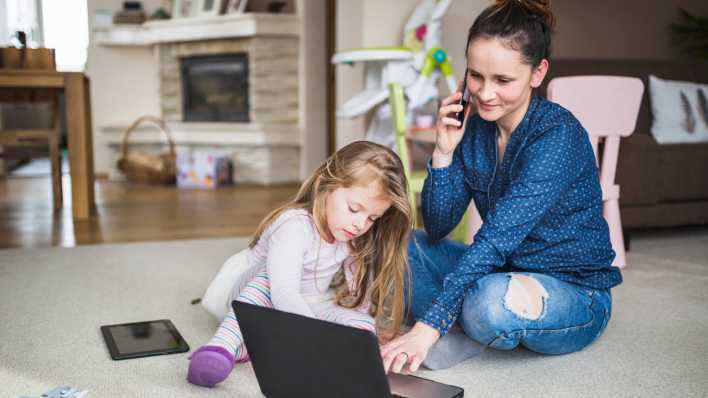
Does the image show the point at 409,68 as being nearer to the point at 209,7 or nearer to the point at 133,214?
the point at 133,214

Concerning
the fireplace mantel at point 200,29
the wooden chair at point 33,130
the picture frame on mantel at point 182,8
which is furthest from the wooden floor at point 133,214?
the picture frame on mantel at point 182,8

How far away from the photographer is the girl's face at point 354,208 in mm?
1333

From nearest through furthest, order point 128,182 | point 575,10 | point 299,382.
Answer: point 299,382 → point 575,10 → point 128,182

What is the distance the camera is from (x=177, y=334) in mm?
1562

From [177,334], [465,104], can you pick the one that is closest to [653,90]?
[465,104]

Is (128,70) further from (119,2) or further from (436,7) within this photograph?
(436,7)

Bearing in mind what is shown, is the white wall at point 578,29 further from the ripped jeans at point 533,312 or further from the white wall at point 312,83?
the ripped jeans at point 533,312

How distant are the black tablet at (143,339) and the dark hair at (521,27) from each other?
2.95 feet

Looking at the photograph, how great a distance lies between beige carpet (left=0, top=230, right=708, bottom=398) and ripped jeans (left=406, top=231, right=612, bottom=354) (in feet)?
0.21

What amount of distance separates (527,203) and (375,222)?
0.34 meters

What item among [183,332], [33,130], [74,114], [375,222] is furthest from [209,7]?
[375,222]

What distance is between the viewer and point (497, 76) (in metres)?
1.31

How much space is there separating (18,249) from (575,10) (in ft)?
10.3

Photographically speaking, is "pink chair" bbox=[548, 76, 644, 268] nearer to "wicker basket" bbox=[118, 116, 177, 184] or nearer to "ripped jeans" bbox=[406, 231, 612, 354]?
"ripped jeans" bbox=[406, 231, 612, 354]
